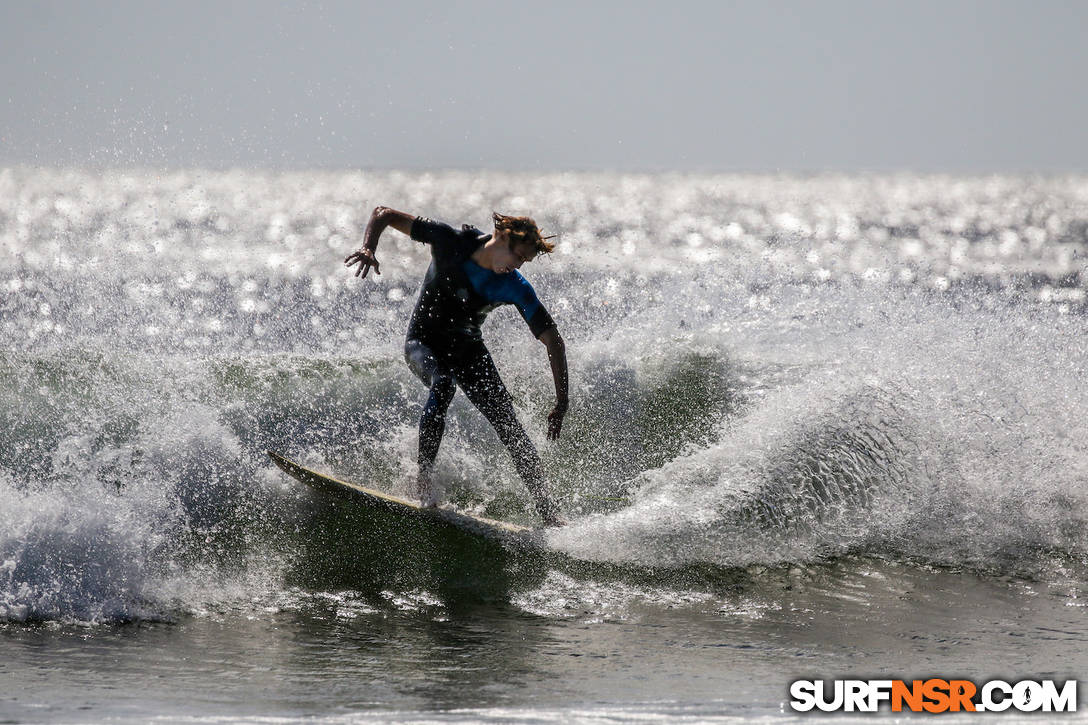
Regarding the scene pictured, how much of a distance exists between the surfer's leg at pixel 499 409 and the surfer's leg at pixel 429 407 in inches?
5.4

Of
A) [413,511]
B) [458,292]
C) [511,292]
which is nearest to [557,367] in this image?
[511,292]

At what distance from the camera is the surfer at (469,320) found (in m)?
6.24

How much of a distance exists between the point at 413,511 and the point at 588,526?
110 centimetres

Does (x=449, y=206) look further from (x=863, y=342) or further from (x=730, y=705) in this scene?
(x=730, y=705)

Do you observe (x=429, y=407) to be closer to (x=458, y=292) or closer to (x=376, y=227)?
(x=458, y=292)

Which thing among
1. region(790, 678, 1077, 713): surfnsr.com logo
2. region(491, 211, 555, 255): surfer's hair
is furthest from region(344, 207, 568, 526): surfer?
region(790, 678, 1077, 713): surfnsr.com logo

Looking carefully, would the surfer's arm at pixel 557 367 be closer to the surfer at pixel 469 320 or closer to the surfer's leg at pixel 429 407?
the surfer at pixel 469 320

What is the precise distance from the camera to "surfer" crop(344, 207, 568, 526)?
20.5ft

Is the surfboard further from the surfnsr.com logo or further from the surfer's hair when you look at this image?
the surfnsr.com logo

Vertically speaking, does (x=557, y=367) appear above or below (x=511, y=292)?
below

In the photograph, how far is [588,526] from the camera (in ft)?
22.1

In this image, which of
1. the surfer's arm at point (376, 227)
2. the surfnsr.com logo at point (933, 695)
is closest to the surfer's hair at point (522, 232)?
the surfer's arm at point (376, 227)

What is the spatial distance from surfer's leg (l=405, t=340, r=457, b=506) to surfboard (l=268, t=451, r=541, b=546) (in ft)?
0.34

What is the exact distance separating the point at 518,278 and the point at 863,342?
4.80m
